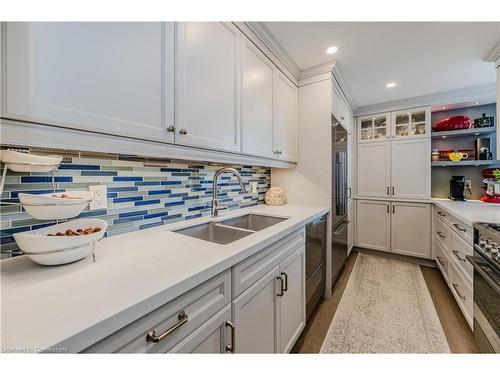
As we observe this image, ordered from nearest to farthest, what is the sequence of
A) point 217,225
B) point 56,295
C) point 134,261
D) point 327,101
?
point 56,295, point 134,261, point 217,225, point 327,101

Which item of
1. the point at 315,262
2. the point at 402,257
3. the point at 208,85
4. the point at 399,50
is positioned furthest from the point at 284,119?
the point at 402,257

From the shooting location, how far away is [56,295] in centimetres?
52

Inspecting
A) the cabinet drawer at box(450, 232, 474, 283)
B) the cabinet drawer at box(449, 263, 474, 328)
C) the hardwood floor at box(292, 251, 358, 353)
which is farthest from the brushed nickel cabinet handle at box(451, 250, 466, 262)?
the hardwood floor at box(292, 251, 358, 353)

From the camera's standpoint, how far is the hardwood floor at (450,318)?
1.45 metres

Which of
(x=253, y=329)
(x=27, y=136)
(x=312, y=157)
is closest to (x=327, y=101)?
(x=312, y=157)

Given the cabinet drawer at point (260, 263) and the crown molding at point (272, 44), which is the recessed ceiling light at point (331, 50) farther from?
the cabinet drawer at point (260, 263)

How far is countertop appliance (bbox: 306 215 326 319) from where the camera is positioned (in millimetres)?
1607

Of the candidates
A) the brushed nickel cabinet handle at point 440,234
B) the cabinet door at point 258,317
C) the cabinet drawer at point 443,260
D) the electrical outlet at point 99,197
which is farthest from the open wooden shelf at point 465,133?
the electrical outlet at point 99,197

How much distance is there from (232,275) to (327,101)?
1.87m

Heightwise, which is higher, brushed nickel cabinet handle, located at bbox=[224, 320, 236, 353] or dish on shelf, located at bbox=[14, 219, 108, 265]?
dish on shelf, located at bbox=[14, 219, 108, 265]

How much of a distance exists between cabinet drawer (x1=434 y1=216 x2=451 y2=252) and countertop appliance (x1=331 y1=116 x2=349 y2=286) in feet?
3.15

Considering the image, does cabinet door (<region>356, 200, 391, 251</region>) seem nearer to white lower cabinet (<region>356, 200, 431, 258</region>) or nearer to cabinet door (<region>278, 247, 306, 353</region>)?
white lower cabinet (<region>356, 200, 431, 258</region>)

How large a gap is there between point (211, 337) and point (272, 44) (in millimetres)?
1967
